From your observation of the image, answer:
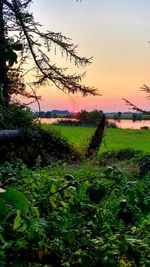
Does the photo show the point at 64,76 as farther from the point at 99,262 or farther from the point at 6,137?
the point at 99,262

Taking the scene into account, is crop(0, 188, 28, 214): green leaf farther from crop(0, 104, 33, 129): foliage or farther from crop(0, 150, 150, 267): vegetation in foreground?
crop(0, 104, 33, 129): foliage

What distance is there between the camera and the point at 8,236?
2.79 m

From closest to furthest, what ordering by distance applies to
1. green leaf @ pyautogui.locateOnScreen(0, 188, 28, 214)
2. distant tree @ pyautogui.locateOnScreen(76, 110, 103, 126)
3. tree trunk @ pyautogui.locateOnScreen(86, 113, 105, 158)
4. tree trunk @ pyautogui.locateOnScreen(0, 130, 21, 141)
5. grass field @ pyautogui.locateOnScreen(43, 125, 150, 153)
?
1. green leaf @ pyautogui.locateOnScreen(0, 188, 28, 214)
2. tree trunk @ pyautogui.locateOnScreen(0, 130, 21, 141)
3. tree trunk @ pyautogui.locateOnScreen(86, 113, 105, 158)
4. grass field @ pyautogui.locateOnScreen(43, 125, 150, 153)
5. distant tree @ pyautogui.locateOnScreen(76, 110, 103, 126)

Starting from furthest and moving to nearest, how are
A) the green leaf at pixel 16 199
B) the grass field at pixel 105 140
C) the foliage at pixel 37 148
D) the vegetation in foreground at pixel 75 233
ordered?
1. the grass field at pixel 105 140
2. the foliage at pixel 37 148
3. the vegetation in foreground at pixel 75 233
4. the green leaf at pixel 16 199

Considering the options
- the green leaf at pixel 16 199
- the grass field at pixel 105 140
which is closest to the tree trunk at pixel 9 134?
the grass field at pixel 105 140

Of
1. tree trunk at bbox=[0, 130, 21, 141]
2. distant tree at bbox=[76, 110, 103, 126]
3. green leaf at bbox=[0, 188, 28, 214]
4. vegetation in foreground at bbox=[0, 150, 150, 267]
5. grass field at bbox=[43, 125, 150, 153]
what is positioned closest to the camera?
green leaf at bbox=[0, 188, 28, 214]

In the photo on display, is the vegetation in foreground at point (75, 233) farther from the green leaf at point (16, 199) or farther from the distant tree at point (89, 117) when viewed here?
the distant tree at point (89, 117)

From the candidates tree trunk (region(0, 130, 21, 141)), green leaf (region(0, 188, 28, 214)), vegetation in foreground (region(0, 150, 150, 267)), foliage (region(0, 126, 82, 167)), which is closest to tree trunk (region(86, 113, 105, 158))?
foliage (region(0, 126, 82, 167))

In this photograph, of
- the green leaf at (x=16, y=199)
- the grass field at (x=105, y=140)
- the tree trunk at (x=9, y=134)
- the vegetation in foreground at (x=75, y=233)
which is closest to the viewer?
the green leaf at (x=16, y=199)

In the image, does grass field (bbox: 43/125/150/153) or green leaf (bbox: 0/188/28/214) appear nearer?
green leaf (bbox: 0/188/28/214)

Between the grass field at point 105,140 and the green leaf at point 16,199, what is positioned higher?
the green leaf at point 16,199

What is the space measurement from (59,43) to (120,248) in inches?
789

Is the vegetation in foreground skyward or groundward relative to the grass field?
skyward

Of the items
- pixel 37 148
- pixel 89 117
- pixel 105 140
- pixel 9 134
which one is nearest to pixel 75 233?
pixel 9 134
